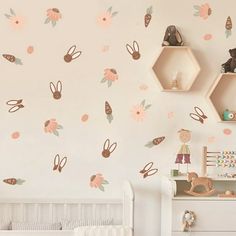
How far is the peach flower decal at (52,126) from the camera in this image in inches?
134

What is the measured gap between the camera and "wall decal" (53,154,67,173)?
3.41 meters

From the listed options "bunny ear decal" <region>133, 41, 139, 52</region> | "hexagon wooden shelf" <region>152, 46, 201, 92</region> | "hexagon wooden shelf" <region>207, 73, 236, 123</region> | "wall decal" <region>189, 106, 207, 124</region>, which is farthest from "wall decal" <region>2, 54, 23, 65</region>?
"hexagon wooden shelf" <region>207, 73, 236, 123</region>

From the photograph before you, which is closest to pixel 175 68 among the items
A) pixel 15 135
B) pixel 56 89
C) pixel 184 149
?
pixel 184 149

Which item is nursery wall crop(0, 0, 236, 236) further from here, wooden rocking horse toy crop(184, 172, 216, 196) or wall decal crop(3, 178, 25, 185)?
wooden rocking horse toy crop(184, 172, 216, 196)

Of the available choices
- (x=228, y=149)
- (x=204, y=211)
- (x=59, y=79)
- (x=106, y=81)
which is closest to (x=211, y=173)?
(x=228, y=149)

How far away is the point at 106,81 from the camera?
343cm

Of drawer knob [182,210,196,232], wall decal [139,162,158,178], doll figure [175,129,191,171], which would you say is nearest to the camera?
drawer knob [182,210,196,232]

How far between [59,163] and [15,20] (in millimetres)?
906

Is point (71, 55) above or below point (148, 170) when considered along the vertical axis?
above

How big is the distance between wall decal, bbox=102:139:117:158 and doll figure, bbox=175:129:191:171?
0.39 metres

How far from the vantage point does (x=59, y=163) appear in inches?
134

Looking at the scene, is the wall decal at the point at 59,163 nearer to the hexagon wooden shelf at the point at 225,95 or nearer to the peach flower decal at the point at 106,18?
the peach flower decal at the point at 106,18

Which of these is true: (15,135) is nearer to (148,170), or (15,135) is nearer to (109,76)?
(109,76)

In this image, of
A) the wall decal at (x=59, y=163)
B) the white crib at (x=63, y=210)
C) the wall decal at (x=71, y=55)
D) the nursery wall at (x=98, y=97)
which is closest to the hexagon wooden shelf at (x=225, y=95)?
the nursery wall at (x=98, y=97)
